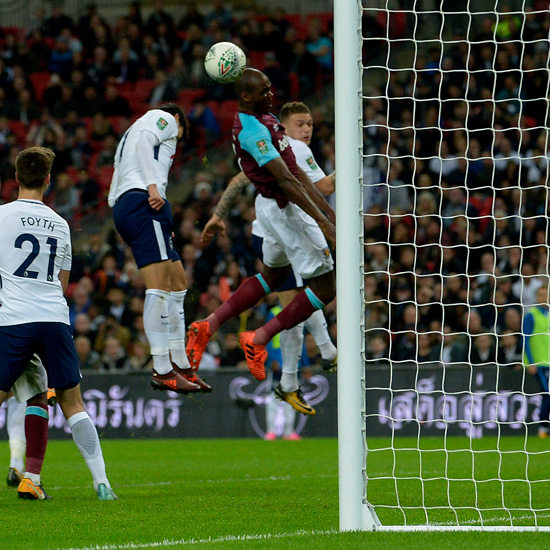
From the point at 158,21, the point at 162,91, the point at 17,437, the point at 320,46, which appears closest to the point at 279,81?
the point at 320,46

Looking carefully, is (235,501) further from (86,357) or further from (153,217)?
(86,357)

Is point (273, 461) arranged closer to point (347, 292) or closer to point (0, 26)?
point (347, 292)

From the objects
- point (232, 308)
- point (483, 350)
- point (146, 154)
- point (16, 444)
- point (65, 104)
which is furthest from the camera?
point (65, 104)

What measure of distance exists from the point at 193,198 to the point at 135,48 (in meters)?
4.94

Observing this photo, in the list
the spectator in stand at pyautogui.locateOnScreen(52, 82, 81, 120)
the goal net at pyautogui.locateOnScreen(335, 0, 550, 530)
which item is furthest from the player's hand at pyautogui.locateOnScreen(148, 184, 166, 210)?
the spectator in stand at pyautogui.locateOnScreen(52, 82, 81, 120)

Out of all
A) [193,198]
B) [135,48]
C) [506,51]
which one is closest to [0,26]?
[135,48]

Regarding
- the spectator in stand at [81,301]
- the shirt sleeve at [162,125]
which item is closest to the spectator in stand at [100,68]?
the spectator in stand at [81,301]

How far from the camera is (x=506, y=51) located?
1750 cm

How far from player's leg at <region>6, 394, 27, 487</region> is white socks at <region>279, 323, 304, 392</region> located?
2.09 metres

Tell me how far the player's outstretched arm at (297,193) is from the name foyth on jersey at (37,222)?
1.84m

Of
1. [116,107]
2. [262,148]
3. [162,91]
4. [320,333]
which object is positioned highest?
[162,91]

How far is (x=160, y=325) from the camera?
8.09m

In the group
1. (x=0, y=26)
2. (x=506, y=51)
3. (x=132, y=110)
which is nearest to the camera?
(x=506, y=51)

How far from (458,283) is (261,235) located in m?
6.43
